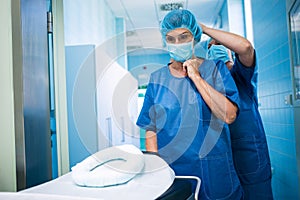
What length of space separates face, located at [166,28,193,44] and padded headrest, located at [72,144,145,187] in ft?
1.59

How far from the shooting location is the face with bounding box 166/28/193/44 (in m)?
1.17

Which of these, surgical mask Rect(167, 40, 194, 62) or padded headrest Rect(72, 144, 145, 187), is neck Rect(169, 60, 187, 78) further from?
padded headrest Rect(72, 144, 145, 187)

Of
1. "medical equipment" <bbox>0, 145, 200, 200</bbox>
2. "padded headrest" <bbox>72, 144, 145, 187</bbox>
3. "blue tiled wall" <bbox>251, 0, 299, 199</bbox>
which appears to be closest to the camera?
"medical equipment" <bbox>0, 145, 200, 200</bbox>

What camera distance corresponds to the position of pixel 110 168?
2.65 ft

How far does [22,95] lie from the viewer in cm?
84

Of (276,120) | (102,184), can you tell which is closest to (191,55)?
(102,184)

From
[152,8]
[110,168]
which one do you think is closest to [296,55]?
[110,168]

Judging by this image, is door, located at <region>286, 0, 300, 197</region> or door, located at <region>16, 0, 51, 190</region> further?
door, located at <region>286, 0, 300, 197</region>

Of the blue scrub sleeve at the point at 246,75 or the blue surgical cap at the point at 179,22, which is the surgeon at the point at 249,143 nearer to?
the blue scrub sleeve at the point at 246,75

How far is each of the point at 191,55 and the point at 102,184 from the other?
0.63 meters

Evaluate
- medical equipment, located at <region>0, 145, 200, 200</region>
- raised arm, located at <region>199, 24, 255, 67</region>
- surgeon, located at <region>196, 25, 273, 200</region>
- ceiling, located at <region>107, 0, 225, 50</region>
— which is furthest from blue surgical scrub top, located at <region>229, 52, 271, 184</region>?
ceiling, located at <region>107, 0, 225, 50</region>

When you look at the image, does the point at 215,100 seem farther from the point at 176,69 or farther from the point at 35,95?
the point at 35,95

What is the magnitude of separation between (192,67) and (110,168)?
1.69 feet

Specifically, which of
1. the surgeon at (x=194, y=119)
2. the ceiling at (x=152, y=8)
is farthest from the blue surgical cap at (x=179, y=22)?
the ceiling at (x=152, y=8)
